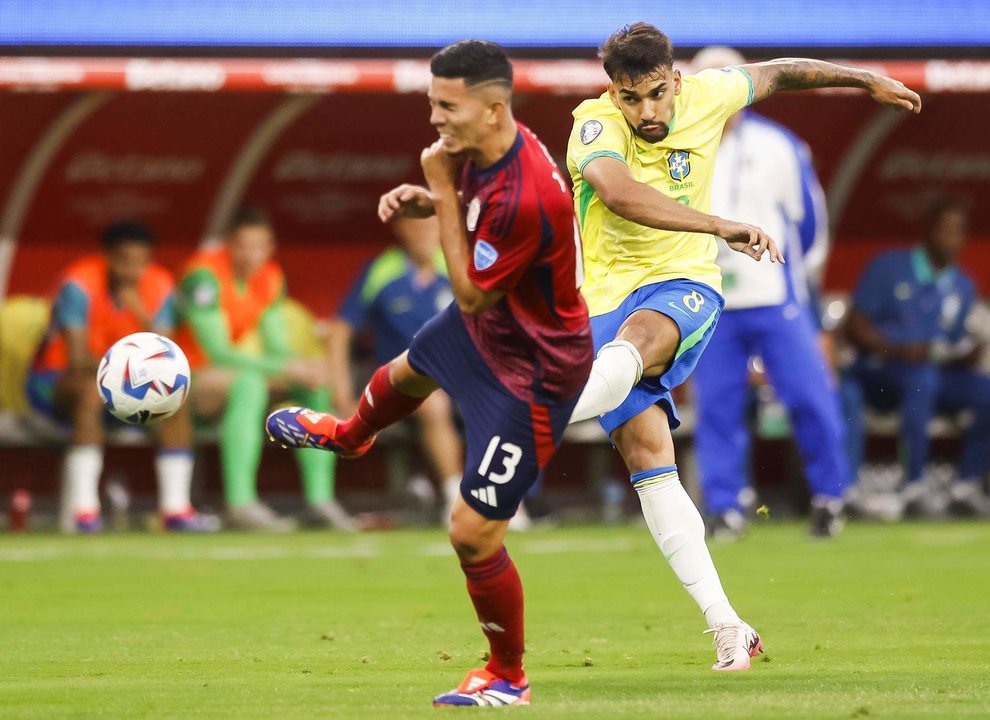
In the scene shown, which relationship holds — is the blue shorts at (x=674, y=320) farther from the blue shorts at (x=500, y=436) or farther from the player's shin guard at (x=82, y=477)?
the player's shin guard at (x=82, y=477)

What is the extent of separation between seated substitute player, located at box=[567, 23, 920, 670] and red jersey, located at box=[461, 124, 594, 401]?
41 centimetres

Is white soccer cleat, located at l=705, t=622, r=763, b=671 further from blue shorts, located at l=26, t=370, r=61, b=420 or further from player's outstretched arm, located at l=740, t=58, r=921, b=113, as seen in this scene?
blue shorts, located at l=26, t=370, r=61, b=420

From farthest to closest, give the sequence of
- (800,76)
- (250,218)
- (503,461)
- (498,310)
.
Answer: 1. (250,218)
2. (800,76)
3. (498,310)
4. (503,461)

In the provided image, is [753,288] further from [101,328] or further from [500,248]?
[500,248]

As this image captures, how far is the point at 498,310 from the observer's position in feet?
17.9

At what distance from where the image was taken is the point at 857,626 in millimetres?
7355

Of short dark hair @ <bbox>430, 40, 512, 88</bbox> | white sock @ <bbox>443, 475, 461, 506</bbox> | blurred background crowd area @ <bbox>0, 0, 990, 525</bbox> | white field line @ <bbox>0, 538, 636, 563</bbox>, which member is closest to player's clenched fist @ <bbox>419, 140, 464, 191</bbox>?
short dark hair @ <bbox>430, 40, 512, 88</bbox>

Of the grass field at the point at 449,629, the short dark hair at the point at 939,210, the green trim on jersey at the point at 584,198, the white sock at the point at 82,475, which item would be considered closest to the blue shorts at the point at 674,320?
the green trim on jersey at the point at 584,198

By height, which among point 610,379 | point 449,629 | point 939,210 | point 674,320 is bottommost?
point 449,629

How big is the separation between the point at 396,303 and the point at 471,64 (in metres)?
8.32

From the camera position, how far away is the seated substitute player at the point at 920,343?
1399 centimetres

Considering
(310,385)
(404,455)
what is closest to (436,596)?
(310,385)

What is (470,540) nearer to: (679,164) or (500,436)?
(500,436)

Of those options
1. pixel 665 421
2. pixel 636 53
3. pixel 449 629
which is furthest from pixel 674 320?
pixel 449 629
